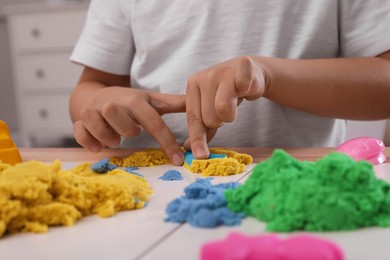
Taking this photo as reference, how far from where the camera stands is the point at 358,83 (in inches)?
28.5

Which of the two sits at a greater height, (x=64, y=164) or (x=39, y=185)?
(x=39, y=185)

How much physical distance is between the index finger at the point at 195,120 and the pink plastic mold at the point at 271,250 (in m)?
0.31

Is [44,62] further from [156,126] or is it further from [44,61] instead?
[156,126]

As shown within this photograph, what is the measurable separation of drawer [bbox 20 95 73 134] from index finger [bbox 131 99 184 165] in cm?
165

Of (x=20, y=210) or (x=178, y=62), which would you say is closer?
(x=20, y=210)

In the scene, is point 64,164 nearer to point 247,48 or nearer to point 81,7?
point 247,48

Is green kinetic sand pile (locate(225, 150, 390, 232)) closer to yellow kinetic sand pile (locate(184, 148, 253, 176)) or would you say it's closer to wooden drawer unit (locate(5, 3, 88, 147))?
yellow kinetic sand pile (locate(184, 148, 253, 176))

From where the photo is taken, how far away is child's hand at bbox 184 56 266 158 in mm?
521

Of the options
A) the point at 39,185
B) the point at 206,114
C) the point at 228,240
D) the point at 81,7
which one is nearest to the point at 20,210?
the point at 39,185

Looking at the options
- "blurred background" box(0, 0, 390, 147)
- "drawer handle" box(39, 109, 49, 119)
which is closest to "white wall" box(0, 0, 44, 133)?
"blurred background" box(0, 0, 390, 147)

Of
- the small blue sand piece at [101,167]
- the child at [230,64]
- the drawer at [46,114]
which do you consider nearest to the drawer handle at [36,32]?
the drawer at [46,114]

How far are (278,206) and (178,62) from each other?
605 mm

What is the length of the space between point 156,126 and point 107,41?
0.40m

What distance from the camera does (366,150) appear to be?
533mm
